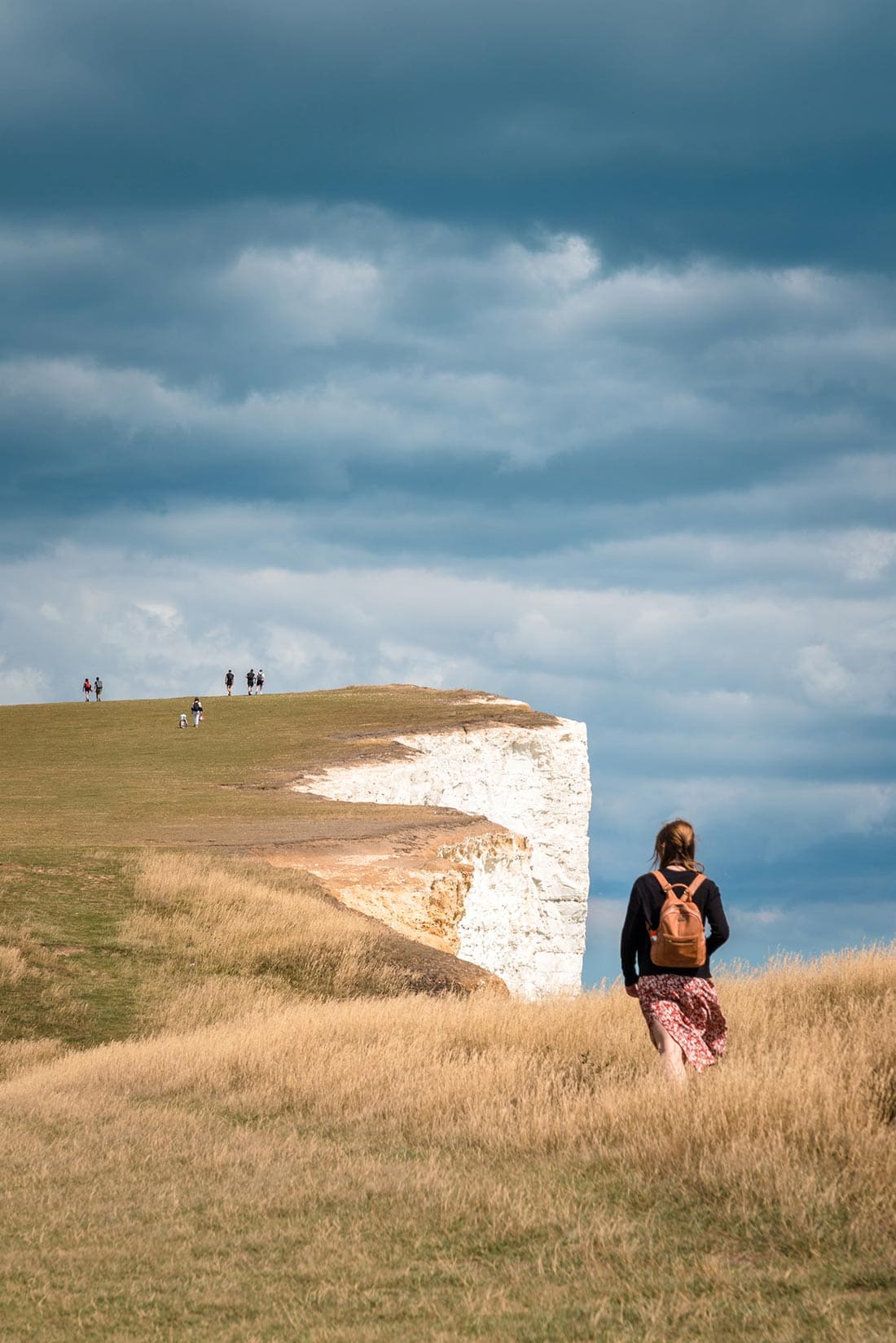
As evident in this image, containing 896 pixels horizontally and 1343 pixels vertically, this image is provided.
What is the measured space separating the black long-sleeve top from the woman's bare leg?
0.44m

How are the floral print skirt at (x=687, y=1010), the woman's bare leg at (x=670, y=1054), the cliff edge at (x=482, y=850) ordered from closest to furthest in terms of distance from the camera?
the floral print skirt at (x=687, y=1010) < the woman's bare leg at (x=670, y=1054) < the cliff edge at (x=482, y=850)

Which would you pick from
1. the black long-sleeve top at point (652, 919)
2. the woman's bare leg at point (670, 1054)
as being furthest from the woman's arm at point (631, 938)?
the woman's bare leg at point (670, 1054)

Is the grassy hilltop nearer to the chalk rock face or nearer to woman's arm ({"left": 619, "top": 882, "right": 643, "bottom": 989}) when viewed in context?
woman's arm ({"left": 619, "top": 882, "right": 643, "bottom": 989})

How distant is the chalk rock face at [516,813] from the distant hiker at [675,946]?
25.3 m

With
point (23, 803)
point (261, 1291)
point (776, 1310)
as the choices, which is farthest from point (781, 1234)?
point (23, 803)

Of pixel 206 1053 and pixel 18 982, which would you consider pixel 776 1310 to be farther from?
pixel 18 982

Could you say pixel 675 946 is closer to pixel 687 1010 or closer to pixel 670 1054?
pixel 687 1010

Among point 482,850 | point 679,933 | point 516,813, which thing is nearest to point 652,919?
point 679,933

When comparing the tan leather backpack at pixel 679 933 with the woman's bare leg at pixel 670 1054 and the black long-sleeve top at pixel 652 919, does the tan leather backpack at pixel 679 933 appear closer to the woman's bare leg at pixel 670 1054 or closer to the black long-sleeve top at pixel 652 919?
the black long-sleeve top at pixel 652 919

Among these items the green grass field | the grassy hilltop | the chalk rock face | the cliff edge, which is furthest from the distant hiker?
the chalk rock face

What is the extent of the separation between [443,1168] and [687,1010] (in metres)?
2.05

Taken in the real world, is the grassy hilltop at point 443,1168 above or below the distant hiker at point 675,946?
below

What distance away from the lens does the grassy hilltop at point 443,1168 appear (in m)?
5.70

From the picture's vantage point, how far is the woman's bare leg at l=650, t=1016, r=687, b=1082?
8.34 m
